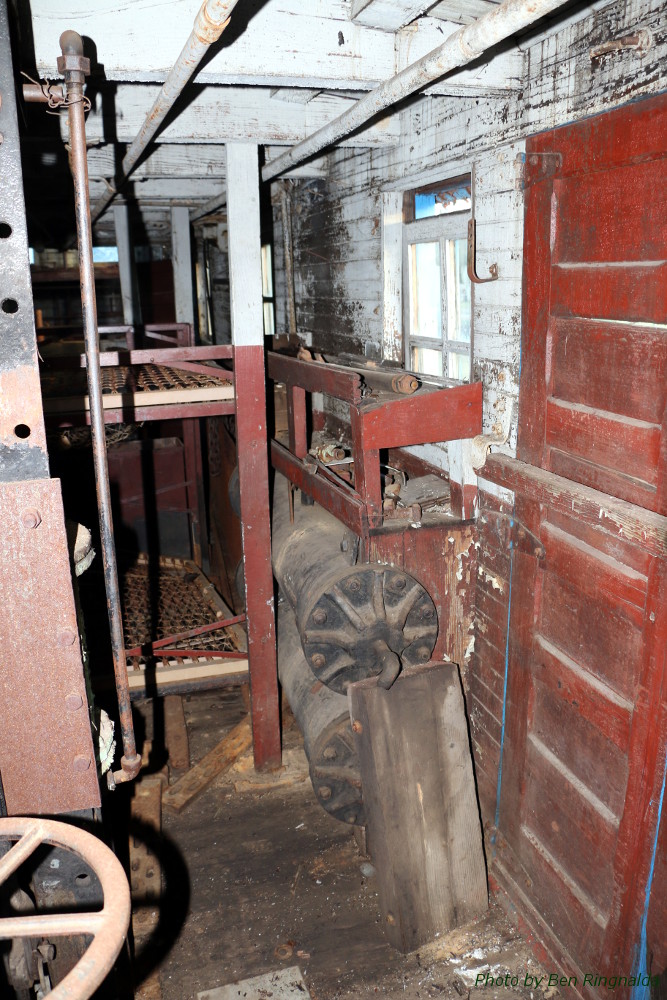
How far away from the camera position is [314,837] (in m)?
4.65

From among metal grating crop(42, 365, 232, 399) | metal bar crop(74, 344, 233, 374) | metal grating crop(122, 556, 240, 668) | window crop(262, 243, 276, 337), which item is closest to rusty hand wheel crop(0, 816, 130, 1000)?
metal bar crop(74, 344, 233, 374)

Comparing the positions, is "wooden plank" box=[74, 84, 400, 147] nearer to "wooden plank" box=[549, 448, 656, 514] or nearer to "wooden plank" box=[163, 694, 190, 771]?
"wooden plank" box=[549, 448, 656, 514]

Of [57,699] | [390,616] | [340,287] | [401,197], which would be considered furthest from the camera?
[340,287]

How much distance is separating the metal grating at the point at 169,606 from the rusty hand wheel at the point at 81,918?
4085 mm

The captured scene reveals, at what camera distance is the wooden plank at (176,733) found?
541cm

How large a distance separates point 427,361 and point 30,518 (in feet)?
11.7

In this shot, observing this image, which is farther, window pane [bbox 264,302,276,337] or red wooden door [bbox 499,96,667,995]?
window pane [bbox 264,302,276,337]

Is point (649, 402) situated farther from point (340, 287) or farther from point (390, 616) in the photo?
point (340, 287)

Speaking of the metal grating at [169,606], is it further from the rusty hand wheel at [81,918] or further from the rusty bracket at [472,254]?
the rusty hand wheel at [81,918]

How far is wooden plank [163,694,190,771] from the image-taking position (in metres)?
5.41

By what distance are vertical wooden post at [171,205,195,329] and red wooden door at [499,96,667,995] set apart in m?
6.82

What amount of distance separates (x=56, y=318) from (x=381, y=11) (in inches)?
513

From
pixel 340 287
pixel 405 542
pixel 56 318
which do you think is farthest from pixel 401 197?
pixel 56 318

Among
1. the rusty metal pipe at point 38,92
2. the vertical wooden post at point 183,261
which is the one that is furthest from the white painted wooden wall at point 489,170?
the vertical wooden post at point 183,261
